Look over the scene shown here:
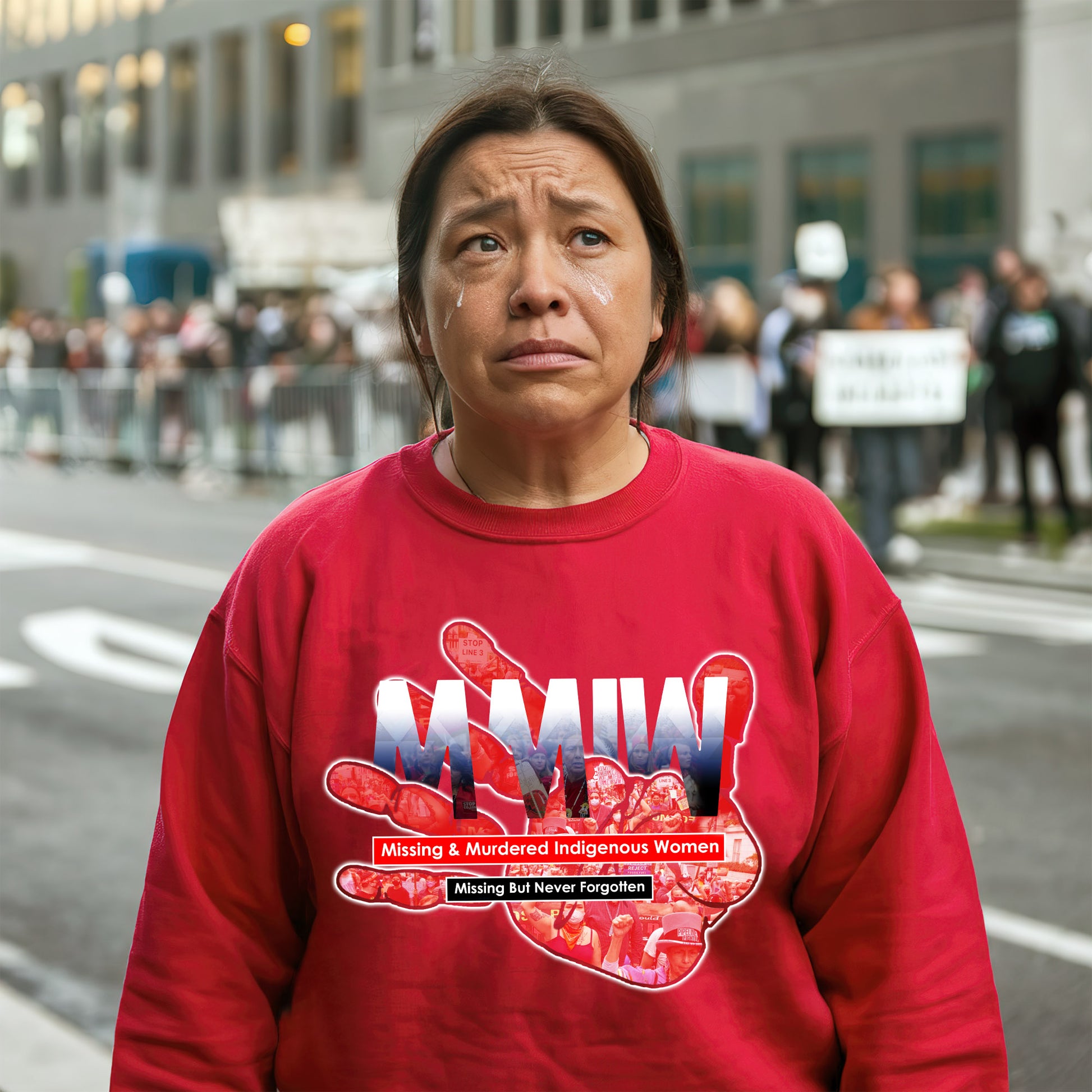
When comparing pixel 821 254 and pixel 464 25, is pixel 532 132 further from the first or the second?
pixel 464 25

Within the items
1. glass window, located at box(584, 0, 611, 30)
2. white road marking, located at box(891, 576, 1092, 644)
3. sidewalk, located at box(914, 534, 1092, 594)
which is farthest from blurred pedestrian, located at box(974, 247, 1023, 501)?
glass window, located at box(584, 0, 611, 30)

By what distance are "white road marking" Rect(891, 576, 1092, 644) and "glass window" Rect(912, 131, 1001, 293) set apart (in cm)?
1779

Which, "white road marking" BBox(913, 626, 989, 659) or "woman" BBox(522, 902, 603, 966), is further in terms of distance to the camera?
"white road marking" BBox(913, 626, 989, 659)

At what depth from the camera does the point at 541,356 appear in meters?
1.70

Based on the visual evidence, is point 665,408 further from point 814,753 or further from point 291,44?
point 291,44

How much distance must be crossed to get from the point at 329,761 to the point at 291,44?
45.2 m

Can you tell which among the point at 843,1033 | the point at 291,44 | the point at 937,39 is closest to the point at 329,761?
the point at 843,1033

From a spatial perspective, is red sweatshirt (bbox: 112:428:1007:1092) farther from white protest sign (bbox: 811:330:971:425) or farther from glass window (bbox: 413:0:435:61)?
glass window (bbox: 413:0:435:61)

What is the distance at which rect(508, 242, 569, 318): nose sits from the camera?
1.69 m

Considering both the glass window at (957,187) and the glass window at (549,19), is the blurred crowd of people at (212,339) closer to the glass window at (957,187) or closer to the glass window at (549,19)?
the glass window at (957,187)

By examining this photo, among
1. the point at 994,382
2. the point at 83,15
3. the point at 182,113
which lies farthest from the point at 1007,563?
the point at 83,15

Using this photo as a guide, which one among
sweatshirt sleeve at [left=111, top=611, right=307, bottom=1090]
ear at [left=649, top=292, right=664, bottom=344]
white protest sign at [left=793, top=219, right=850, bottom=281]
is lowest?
sweatshirt sleeve at [left=111, top=611, right=307, bottom=1090]

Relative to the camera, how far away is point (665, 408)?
11.8m

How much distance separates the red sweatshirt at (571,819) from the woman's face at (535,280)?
4.4 inches
